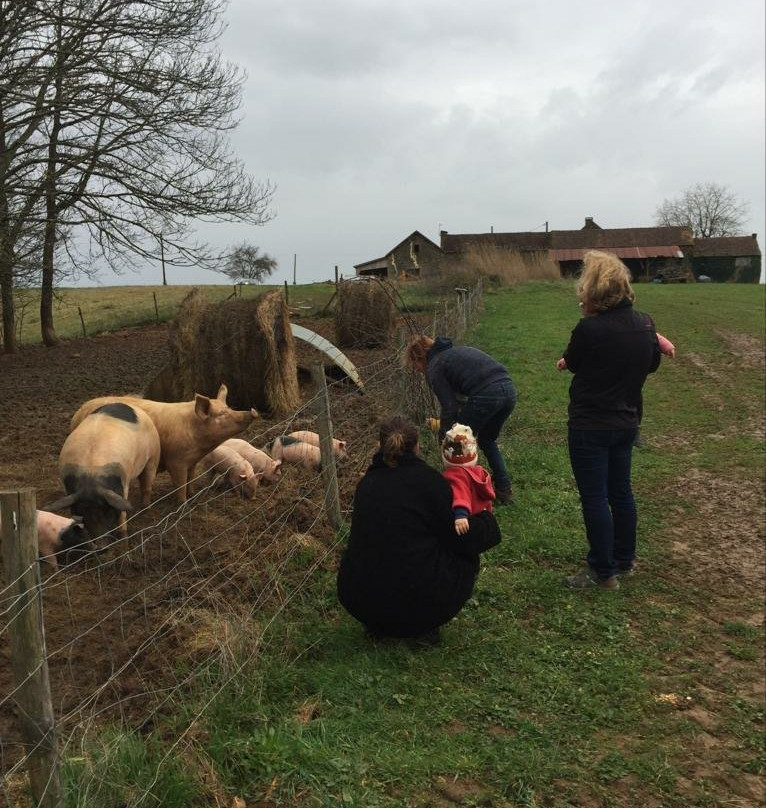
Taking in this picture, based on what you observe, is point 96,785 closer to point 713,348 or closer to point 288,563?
point 288,563

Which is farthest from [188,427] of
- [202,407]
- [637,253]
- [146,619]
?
[637,253]

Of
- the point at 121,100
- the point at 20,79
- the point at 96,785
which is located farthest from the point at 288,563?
the point at 121,100

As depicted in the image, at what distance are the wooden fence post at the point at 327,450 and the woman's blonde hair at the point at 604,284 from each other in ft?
5.61

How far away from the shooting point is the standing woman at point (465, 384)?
5516 mm

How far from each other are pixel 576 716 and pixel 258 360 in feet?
23.8

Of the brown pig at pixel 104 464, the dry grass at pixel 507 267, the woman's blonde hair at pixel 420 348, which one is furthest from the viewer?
the dry grass at pixel 507 267

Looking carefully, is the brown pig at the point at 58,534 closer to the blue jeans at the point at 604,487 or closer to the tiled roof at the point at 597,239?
the blue jeans at the point at 604,487

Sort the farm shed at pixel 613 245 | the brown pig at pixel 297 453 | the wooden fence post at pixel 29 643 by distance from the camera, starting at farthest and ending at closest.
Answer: the farm shed at pixel 613 245 < the brown pig at pixel 297 453 < the wooden fence post at pixel 29 643

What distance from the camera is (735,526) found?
5.96 m

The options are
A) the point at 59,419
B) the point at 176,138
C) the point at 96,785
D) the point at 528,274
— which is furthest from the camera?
the point at 528,274

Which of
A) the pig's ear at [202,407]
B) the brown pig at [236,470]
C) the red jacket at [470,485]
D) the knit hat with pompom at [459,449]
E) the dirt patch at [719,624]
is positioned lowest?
the dirt patch at [719,624]

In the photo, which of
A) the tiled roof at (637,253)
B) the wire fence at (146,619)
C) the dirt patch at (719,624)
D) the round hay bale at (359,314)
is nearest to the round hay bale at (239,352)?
the wire fence at (146,619)

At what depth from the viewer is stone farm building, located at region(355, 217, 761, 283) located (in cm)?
5044

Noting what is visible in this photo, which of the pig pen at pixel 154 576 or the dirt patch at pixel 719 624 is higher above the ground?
the pig pen at pixel 154 576
